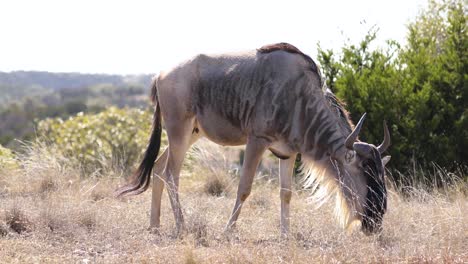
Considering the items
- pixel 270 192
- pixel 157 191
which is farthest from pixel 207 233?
pixel 270 192

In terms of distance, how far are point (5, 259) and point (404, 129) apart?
7.71 metres

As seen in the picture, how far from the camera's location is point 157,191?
9.41m

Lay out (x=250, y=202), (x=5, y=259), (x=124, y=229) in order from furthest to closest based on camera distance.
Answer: (x=250, y=202), (x=124, y=229), (x=5, y=259)

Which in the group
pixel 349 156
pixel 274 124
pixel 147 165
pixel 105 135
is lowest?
pixel 105 135

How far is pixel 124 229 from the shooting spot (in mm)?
8523

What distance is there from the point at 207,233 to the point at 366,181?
5.63 feet

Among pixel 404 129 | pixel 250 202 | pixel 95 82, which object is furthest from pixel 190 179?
pixel 95 82

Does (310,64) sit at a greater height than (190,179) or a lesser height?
greater

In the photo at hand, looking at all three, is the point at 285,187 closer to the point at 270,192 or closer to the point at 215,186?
the point at 270,192

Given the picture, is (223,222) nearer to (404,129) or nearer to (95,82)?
(404,129)

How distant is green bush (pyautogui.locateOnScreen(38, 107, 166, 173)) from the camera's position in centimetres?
1698

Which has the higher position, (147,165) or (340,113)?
(340,113)

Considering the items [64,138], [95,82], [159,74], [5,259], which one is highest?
[159,74]

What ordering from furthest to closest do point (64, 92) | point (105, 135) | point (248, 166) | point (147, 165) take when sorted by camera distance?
point (64, 92), point (105, 135), point (147, 165), point (248, 166)
